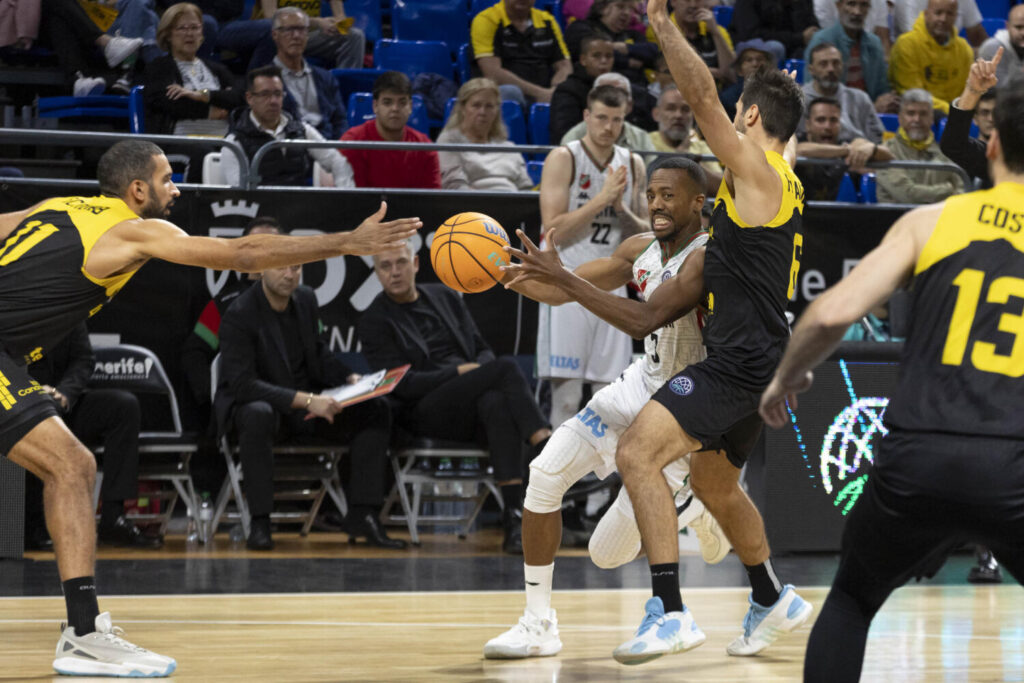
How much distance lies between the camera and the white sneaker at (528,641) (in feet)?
17.4

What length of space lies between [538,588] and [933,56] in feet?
29.4

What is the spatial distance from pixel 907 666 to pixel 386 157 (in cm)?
550

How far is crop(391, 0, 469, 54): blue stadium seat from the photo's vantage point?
12617mm

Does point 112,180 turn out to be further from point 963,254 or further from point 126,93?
point 126,93

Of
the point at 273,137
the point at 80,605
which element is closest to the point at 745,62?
the point at 273,137

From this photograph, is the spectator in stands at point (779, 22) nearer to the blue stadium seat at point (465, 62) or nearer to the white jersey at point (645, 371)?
the blue stadium seat at point (465, 62)

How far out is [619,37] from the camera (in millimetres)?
11875

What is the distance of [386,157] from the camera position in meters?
9.29

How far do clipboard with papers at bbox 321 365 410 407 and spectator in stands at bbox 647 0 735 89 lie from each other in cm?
477

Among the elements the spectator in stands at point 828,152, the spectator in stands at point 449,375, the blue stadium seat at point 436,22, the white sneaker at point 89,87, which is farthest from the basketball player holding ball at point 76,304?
the blue stadium seat at point 436,22

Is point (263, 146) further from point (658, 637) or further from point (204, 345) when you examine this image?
point (658, 637)

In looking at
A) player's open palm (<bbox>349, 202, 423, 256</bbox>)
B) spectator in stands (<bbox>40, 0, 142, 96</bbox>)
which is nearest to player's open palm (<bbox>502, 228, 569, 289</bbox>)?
player's open palm (<bbox>349, 202, 423, 256</bbox>)

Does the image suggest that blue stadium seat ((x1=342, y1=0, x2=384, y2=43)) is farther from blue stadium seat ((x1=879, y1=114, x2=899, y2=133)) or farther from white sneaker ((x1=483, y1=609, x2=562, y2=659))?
white sneaker ((x1=483, y1=609, x2=562, y2=659))

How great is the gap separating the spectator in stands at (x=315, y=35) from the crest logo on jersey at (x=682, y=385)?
23.4 feet
